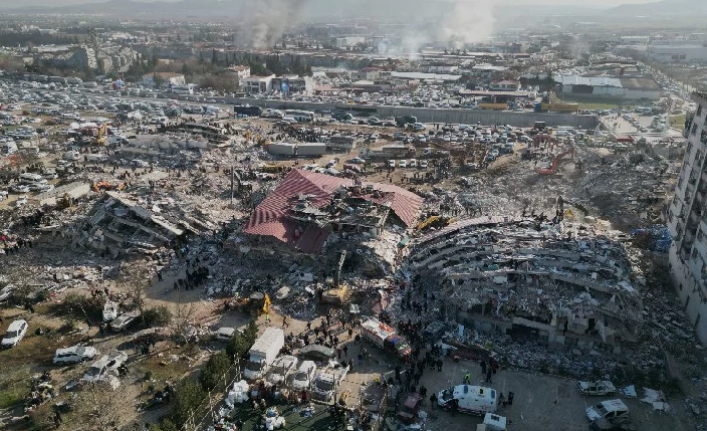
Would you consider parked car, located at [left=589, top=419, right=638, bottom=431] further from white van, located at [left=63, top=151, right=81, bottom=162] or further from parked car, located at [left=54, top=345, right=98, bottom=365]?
white van, located at [left=63, top=151, right=81, bottom=162]

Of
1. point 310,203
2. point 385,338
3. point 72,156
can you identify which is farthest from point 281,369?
point 72,156

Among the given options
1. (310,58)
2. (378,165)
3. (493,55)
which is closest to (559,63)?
(493,55)

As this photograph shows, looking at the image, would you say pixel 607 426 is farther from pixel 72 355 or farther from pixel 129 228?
pixel 129 228

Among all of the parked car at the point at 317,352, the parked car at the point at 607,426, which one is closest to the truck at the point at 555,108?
the parked car at the point at 607,426

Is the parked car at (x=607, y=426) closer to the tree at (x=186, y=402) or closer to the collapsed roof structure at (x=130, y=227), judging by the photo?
the tree at (x=186, y=402)

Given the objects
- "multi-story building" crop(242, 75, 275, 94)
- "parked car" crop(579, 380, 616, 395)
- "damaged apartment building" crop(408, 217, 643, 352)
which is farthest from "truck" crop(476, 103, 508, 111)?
"parked car" crop(579, 380, 616, 395)

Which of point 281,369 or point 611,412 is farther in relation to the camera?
point 281,369

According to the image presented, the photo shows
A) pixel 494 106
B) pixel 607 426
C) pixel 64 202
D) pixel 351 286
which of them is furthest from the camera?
pixel 494 106

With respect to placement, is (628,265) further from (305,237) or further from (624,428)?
(305,237)
